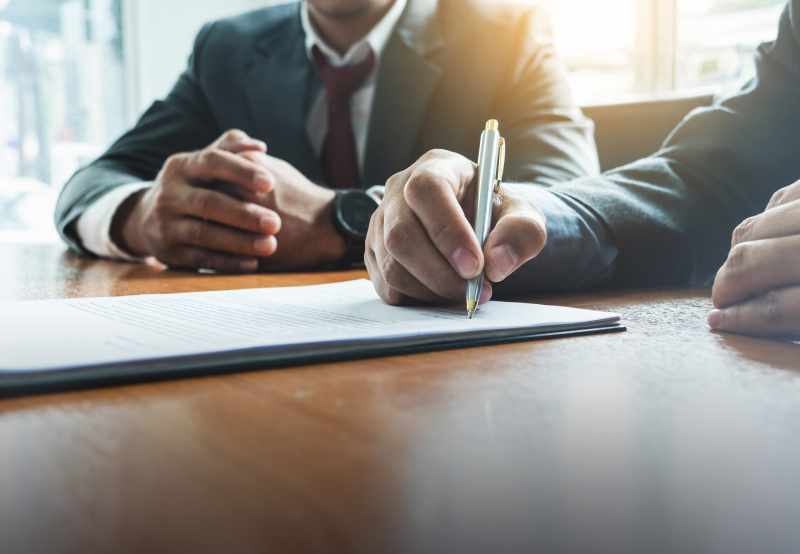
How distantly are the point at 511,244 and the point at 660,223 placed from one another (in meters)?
0.28

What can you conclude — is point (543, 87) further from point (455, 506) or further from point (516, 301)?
point (455, 506)

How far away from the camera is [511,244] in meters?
0.48

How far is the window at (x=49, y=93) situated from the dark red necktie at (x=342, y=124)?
264 centimetres

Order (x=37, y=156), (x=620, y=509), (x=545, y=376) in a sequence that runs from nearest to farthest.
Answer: (x=620, y=509)
(x=545, y=376)
(x=37, y=156)

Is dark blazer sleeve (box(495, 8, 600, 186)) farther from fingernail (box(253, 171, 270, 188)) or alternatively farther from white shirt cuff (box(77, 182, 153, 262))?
white shirt cuff (box(77, 182, 153, 262))

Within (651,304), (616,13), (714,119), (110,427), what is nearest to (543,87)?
(714,119)

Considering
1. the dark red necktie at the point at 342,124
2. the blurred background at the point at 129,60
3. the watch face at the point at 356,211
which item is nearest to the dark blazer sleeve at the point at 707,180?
the watch face at the point at 356,211

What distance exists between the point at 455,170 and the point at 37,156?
11.4 feet

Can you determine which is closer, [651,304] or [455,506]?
[455,506]

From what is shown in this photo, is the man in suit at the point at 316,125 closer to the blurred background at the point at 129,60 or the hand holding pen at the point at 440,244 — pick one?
the hand holding pen at the point at 440,244

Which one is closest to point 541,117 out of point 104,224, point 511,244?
point 104,224

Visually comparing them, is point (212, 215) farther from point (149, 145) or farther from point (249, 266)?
point (149, 145)

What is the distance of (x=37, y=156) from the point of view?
3541 millimetres

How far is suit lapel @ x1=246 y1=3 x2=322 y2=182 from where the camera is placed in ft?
4.52
